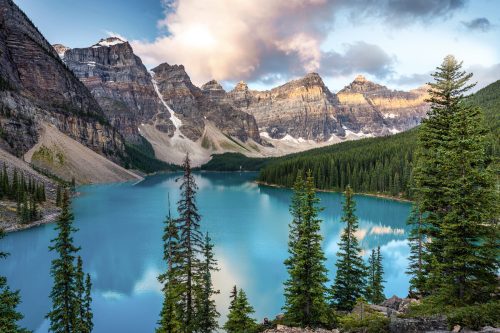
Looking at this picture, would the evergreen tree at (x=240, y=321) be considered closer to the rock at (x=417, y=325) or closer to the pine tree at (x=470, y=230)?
the rock at (x=417, y=325)

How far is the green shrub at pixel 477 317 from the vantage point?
37.5 ft

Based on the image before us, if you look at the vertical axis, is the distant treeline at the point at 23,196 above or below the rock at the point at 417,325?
below

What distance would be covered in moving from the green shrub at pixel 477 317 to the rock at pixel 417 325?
0.38 meters

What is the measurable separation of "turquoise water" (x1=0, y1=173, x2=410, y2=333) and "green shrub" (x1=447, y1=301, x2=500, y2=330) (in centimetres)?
2198

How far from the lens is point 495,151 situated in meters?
95.6

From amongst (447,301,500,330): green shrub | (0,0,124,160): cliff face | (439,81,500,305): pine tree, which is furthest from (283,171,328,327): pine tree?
(0,0,124,160): cliff face

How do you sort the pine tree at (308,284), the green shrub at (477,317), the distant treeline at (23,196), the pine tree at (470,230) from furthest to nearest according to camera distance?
1. the distant treeline at (23,196)
2. the pine tree at (308,284)
3. the pine tree at (470,230)
4. the green shrub at (477,317)

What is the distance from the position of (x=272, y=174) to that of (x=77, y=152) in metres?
81.9

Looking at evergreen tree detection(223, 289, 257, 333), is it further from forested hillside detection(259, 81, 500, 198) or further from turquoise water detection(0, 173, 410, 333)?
forested hillside detection(259, 81, 500, 198)

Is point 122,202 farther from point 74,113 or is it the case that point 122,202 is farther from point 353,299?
point 74,113

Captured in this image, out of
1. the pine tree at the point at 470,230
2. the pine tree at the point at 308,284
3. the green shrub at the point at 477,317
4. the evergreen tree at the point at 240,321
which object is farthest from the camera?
the pine tree at the point at 308,284

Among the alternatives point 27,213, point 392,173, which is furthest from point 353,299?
point 392,173

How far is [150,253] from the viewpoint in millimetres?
51531

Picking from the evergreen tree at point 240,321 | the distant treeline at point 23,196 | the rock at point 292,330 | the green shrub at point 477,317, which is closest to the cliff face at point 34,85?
the distant treeline at point 23,196
